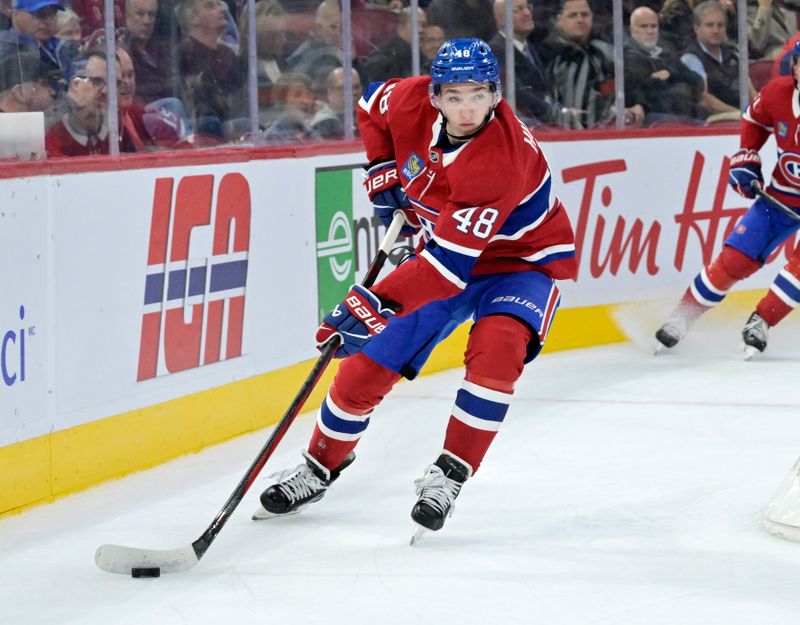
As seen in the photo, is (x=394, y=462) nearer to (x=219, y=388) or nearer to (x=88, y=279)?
(x=219, y=388)

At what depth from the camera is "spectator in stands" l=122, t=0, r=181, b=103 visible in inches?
157

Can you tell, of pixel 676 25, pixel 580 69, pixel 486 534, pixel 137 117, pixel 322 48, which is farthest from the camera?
pixel 676 25

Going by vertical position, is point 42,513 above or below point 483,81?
below

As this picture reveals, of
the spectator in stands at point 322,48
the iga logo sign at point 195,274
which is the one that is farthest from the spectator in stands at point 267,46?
the iga logo sign at point 195,274

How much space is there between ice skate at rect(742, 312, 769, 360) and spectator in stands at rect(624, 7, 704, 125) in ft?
3.92

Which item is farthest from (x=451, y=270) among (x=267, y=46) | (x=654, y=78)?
(x=654, y=78)

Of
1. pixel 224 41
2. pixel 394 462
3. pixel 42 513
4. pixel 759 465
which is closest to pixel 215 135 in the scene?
pixel 224 41

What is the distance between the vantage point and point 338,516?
330 cm

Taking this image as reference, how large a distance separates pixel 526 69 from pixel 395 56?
81 cm

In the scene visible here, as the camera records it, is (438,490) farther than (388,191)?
No

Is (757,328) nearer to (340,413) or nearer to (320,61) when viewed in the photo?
(320,61)

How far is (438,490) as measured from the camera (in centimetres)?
299

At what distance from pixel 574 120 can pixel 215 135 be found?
2.13m

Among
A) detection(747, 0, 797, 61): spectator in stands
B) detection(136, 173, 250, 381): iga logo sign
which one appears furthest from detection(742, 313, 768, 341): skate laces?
detection(136, 173, 250, 381): iga logo sign
